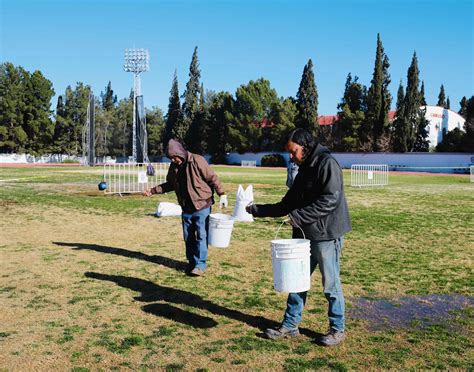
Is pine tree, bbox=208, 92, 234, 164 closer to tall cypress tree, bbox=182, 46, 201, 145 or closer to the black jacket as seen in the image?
tall cypress tree, bbox=182, 46, 201, 145

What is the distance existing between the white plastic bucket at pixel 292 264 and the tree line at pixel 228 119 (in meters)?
56.5

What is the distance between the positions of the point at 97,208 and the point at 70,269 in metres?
7.88

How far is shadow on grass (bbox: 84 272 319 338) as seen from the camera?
4.91 metres

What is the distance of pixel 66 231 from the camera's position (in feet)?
34.7

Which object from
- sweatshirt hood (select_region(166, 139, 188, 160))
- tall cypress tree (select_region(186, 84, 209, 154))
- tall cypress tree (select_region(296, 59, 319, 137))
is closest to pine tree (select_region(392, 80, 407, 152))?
tall cypress tree (select_region(296, 59, 319, 137))

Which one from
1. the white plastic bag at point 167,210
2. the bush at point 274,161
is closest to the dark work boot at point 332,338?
the white plastic bag at point 167,210

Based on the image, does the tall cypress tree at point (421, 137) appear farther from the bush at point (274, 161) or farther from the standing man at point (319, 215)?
the standing man at point (319, 215)

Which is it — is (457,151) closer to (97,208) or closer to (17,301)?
(97,208)

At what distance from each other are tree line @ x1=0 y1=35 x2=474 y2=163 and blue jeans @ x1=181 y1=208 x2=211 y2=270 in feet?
179

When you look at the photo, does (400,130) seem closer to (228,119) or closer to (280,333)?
(228,119)

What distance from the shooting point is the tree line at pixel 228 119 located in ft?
196

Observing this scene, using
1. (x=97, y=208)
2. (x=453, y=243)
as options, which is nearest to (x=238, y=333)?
(x=453, y=243)

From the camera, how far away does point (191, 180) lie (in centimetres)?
681

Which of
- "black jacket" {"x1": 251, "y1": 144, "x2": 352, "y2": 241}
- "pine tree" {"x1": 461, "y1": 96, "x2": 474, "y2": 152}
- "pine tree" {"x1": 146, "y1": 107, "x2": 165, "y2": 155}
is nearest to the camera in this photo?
"black jacket" {"x1": 251, "y1": 144, "x2": 352, "y2": 241}
